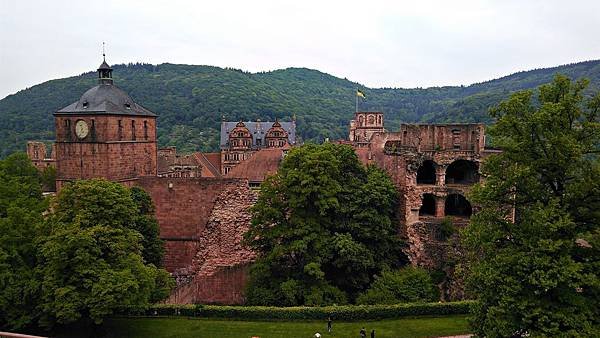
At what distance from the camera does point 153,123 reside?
38.4 meters

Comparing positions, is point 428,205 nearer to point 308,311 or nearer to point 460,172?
point 460,172

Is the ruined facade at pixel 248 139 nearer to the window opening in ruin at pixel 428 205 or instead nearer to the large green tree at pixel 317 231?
the window opening in ruin at pixel 428 205

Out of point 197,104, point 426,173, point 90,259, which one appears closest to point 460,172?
point 426,173

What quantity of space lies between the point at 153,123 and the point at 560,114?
30553 mm

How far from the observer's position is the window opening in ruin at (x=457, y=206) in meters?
31.7

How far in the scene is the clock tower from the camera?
113ft

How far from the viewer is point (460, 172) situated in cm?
3272

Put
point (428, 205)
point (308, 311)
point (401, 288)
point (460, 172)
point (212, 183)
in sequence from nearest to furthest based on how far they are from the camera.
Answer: point (308, 311), point (401, 288), point (212, 183), point (460, 172), point (428, 205)

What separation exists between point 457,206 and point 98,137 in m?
25.2

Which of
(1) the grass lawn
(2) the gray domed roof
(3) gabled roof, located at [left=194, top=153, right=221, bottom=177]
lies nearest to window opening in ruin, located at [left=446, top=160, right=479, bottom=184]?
(1) the grass lawn

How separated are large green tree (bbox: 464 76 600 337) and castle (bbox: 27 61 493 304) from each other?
12.6 m

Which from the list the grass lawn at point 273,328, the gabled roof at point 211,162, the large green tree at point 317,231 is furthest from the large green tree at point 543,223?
the gabled roof at point 211,162

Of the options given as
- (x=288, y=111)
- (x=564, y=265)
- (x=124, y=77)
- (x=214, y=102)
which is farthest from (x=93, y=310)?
(x=124, y=77)

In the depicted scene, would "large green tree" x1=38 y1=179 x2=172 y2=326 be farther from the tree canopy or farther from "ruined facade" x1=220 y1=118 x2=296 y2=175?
"ruined facade" x1=220 y1=118 x2=296 y2=175
